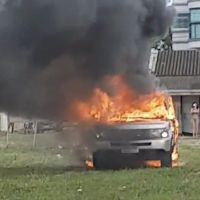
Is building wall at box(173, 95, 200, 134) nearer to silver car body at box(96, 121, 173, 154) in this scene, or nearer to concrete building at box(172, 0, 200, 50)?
concrete building at box(172, 0, 200, 50)

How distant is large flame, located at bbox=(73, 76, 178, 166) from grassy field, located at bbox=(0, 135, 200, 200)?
1361mm

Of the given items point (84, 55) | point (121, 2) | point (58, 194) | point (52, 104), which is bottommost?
point (58, 194)

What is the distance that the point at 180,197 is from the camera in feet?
37.7

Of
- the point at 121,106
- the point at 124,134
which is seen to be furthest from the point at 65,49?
the point at 124,134

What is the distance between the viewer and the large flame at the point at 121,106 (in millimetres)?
16953

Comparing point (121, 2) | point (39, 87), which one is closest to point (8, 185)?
point (39, 87)

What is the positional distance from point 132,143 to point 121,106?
134cm

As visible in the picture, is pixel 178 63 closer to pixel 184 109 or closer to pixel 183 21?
pixel 184 109

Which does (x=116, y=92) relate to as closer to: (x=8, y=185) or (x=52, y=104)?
(x=52, y=104)

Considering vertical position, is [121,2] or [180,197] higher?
[121,2]

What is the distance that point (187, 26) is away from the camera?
4834cm

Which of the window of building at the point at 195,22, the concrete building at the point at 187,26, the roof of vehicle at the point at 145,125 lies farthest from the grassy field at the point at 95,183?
the window of building at the point at 195,22

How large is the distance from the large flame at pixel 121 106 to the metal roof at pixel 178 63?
19.1 meters

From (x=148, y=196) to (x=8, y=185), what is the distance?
2906 millimetres
